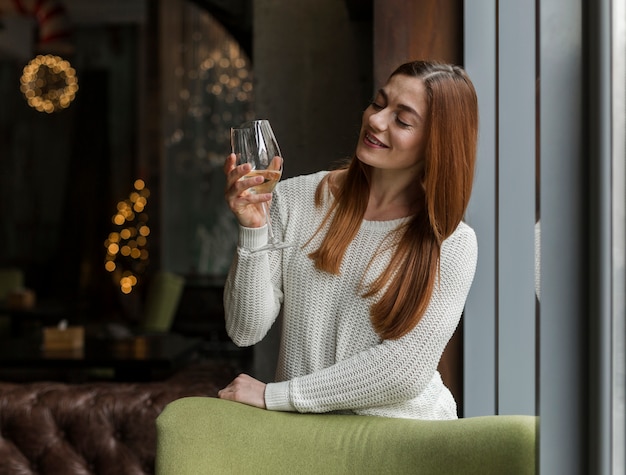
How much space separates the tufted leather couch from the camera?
292cm

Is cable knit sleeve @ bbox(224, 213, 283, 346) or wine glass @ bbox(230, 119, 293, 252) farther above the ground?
wine glass @ bbox(230, 119, 293, 252)

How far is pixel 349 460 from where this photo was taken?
5.81 feet

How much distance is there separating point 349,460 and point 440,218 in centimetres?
51

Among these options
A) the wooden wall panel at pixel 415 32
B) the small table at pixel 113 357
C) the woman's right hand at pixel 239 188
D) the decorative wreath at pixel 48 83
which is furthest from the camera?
the decorative wreath at pixel 48 83

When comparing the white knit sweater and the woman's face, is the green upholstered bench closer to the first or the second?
the white knit sweater

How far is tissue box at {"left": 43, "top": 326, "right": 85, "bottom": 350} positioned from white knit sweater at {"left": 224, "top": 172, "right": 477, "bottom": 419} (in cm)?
282

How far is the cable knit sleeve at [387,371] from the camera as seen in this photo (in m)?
1.80

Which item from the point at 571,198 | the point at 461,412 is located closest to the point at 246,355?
the point at 461,412

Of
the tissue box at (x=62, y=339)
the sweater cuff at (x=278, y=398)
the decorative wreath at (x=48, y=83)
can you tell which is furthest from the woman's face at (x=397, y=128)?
the decorative wreath at (x=48, y=83)

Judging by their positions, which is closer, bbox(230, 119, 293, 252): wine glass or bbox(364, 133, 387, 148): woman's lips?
bbox(230, 119, 293, 252): wine glass

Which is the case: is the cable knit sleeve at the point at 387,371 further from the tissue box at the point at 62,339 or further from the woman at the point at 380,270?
the tissue box at the point at 62,339

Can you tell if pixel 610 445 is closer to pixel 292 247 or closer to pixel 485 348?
pixel 292 247

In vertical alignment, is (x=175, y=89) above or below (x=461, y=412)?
above

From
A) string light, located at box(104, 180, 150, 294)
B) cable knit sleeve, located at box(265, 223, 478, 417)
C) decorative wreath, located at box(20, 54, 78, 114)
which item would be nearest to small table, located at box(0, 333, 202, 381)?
cable knit sleeve, located at box(265, 223, 478, 417)
